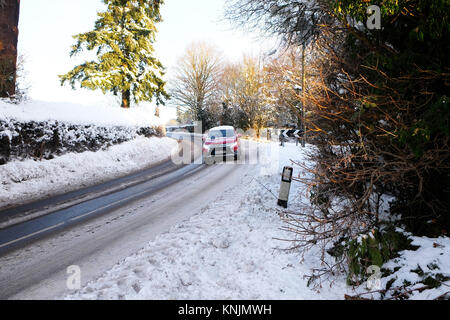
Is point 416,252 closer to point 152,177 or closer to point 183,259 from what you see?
point 183,259

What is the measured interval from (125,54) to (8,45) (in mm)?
9176

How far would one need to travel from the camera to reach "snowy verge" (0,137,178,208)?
317 inches

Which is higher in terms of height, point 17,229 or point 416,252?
point 416,252

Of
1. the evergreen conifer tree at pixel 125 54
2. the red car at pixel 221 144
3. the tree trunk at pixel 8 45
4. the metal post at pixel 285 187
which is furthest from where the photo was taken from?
the evergreen conifer tree at pixel 125 54

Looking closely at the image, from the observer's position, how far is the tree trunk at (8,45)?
32.9 feet

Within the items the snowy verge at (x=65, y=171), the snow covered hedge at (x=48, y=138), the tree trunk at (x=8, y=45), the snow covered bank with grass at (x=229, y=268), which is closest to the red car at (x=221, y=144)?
the snowy verge at (x=65, y=171)

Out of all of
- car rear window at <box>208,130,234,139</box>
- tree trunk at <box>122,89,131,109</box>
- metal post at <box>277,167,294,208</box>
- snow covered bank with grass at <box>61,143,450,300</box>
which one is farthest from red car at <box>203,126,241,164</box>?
tree trunk at <box>122,89,131,109</box>

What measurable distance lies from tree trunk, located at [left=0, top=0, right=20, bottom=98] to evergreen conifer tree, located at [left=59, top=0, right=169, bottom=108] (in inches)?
226

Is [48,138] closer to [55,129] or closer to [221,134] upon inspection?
[55,129]

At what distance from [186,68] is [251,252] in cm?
3507

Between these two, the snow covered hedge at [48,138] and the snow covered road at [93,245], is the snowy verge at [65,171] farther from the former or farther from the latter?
the snow covered road at [93,245]

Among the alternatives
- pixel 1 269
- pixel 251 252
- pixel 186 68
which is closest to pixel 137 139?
pixel 1 269

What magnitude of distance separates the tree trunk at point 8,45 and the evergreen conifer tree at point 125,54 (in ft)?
18.8
